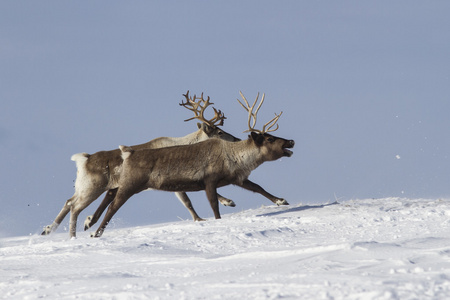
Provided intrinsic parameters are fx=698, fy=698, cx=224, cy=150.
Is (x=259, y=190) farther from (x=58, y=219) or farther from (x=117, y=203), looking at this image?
(x=58, y=219)

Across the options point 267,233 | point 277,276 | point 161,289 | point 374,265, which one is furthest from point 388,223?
point 161,289

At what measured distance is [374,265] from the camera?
6574 millimetres

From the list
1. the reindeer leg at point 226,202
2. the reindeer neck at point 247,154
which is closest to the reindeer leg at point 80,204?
the reindeer leg at point 226,202

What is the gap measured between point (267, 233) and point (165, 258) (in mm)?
2222

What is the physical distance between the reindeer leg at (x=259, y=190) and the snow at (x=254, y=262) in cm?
159

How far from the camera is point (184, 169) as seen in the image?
476 inches

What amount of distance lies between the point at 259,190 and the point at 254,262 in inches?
223

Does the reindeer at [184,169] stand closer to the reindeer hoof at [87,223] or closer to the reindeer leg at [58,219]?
the reindeer hoof at [87,223]

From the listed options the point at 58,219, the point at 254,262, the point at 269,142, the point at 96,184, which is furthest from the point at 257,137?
the point at 254,262

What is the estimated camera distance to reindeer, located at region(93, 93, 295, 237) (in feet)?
39.4

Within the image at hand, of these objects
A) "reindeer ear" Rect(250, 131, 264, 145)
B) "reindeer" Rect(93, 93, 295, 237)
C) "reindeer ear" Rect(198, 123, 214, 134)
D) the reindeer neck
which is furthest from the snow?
"reindeer ear" Rect(198, 123, 214, 134)

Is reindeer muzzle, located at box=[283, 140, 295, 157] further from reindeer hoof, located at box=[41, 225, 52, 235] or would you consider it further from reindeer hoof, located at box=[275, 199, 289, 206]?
reindeer hoof, located at box=[41, 225, 52, 235]

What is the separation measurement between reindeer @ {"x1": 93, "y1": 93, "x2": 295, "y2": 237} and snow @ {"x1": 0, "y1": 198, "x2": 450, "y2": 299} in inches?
49.4

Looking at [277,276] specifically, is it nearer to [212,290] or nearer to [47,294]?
[212,290]
